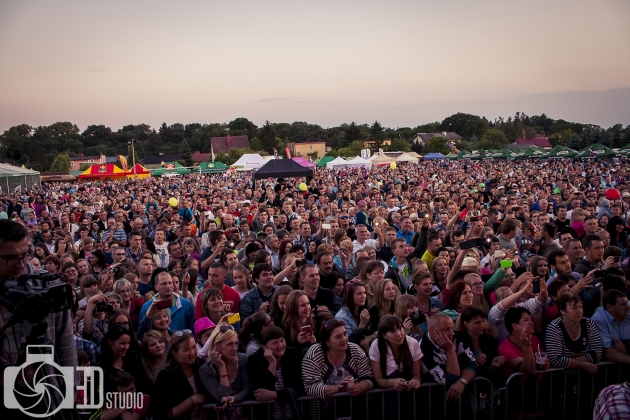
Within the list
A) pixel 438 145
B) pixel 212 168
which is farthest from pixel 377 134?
pixel 212 168

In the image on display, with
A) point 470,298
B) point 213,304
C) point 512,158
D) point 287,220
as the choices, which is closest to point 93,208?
point 287,220

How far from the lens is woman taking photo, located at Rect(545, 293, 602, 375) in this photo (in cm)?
412

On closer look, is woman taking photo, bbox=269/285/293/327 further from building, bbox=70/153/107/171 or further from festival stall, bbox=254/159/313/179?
building, bbox=70/153/107/171

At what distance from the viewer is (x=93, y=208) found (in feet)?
62.2

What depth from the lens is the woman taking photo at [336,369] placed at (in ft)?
12.1

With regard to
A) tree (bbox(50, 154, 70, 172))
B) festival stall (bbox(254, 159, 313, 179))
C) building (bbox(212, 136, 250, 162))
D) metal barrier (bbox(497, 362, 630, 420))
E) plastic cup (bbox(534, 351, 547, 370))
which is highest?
building (bbox(212, 136, 250, 162))

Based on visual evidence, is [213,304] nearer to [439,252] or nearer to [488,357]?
[488,357]

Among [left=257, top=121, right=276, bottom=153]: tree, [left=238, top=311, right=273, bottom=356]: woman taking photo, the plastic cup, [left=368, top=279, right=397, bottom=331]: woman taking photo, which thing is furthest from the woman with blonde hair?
[left=257, top=121, right=276, bottom=153]: tree

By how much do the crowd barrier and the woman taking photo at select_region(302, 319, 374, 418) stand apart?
5 cm

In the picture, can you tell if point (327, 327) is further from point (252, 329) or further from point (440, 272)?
point (440, 272)

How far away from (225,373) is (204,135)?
120996mm

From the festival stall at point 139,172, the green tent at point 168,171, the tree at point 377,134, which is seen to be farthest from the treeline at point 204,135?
the festival stall at point 139,172

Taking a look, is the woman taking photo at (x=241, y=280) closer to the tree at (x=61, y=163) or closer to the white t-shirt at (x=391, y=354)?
the white t-shirt at (x=391, y=354)

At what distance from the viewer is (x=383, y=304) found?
16.0ft
